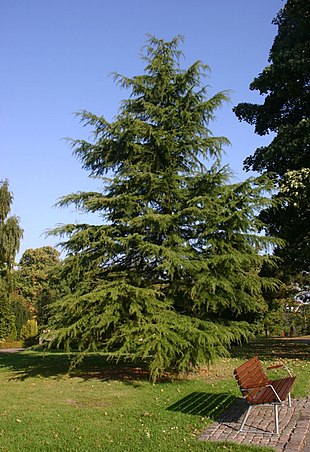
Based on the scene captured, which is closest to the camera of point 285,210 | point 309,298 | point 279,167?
point 285,210

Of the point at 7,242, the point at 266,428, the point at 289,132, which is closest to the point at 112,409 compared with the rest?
the point at 266,428

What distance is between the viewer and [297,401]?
7.61 meters

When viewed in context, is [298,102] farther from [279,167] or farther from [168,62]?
[168,62]

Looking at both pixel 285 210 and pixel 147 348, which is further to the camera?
pixel 285 210

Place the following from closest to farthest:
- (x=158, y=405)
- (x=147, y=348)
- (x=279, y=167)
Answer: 1. (x=158, y=405)
2. (x=147, y=348)
3. (x=279, y=167)

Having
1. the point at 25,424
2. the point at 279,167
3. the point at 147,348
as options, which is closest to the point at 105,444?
the point at 25,424

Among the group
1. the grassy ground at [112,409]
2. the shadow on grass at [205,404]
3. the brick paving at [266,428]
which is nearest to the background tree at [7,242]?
the grassy ground at [112,409]

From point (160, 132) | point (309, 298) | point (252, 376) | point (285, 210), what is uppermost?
point (160, 132)

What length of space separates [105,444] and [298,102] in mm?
13425

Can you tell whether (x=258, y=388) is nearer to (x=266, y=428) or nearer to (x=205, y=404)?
(x=266, y=428)

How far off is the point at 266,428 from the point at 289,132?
9.81 meters

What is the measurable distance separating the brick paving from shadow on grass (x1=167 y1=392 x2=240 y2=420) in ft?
0.55

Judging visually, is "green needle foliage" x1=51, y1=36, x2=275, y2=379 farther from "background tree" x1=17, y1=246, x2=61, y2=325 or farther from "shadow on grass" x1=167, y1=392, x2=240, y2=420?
"background tree" x1=17, y1=246, x2=61, y2=325

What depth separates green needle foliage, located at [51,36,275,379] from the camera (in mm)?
9727
